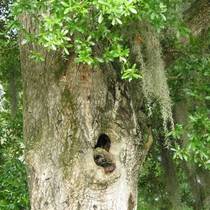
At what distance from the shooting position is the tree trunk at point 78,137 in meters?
3.37

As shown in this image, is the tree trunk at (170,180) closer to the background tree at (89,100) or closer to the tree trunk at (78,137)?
the background tree at (89,100)

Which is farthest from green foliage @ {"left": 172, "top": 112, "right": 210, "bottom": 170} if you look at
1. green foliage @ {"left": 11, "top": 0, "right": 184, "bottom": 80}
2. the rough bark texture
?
green foliage @ {"left": 11, "top": 0, "right": 184, "bottom": 80}

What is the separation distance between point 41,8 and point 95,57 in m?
0.46

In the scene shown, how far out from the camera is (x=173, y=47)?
4328 millimetres

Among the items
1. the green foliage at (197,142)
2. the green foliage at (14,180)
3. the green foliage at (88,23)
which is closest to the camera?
the green foliage at (88,23)

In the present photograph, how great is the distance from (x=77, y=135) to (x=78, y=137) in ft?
0.05

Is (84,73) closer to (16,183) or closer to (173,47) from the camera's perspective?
(173,47)

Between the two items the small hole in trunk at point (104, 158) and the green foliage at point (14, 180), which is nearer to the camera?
the small hole in trunk at point (104, 158)

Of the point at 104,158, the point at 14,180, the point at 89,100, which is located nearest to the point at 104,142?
the point at 104,158

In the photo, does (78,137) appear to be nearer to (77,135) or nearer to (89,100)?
(77,135)

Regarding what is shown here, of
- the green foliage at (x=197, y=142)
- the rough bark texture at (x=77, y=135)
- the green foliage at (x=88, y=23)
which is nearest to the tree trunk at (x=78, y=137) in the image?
the rough bark texture at (x=77, y=135)

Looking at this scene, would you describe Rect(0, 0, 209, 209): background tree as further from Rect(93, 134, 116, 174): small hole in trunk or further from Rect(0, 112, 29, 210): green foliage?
Rect(0, 112, 29, 210): green foliage

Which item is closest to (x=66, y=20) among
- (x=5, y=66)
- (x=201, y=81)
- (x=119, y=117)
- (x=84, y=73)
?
(x=84, y=73)

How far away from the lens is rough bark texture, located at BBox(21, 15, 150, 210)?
3363mm
